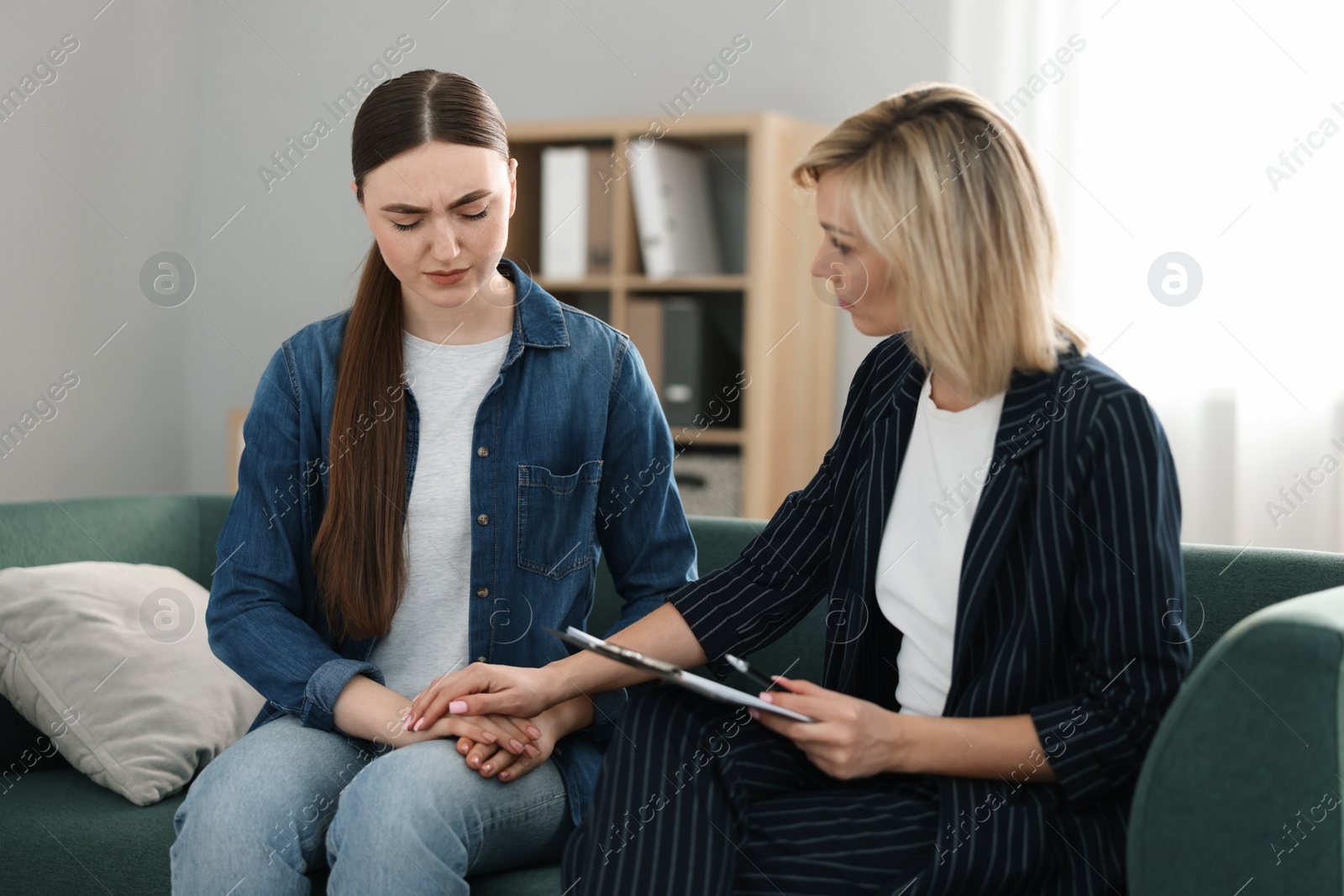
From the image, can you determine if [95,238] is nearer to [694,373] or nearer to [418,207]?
[694,373]

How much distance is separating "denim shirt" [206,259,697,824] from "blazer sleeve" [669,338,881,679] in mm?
143

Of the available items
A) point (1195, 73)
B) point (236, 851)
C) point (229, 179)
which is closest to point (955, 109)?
point (236, 851)

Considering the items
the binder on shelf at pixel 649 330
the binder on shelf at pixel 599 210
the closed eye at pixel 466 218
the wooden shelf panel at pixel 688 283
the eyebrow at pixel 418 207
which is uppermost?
the binder on shelf at pixel 599 210

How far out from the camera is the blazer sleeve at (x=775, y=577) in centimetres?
139

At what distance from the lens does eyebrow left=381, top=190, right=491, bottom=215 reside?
142 cm

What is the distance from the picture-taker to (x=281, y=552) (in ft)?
4.82

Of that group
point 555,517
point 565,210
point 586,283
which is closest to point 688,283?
point 586,283

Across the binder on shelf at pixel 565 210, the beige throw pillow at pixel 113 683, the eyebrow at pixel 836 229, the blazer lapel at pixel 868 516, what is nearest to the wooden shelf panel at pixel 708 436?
the binder on shelf at pixel 565 210

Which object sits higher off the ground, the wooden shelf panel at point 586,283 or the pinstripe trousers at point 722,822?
the wooden shelf panel at point 586,283

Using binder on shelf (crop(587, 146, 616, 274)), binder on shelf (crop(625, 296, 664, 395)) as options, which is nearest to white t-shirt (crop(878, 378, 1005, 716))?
binder on shelf (crop(625, 296, 664, 395))

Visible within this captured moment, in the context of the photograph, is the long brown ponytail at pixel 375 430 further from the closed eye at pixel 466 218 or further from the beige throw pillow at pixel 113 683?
the beige throw pillow at pixel 113 683

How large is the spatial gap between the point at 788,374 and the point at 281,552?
1923mm

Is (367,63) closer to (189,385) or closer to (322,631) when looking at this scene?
(189,385)

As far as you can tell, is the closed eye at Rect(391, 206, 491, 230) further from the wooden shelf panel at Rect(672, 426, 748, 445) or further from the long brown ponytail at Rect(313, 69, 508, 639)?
the wooden shelf panel at Rect(672, 426, 748, 445)
